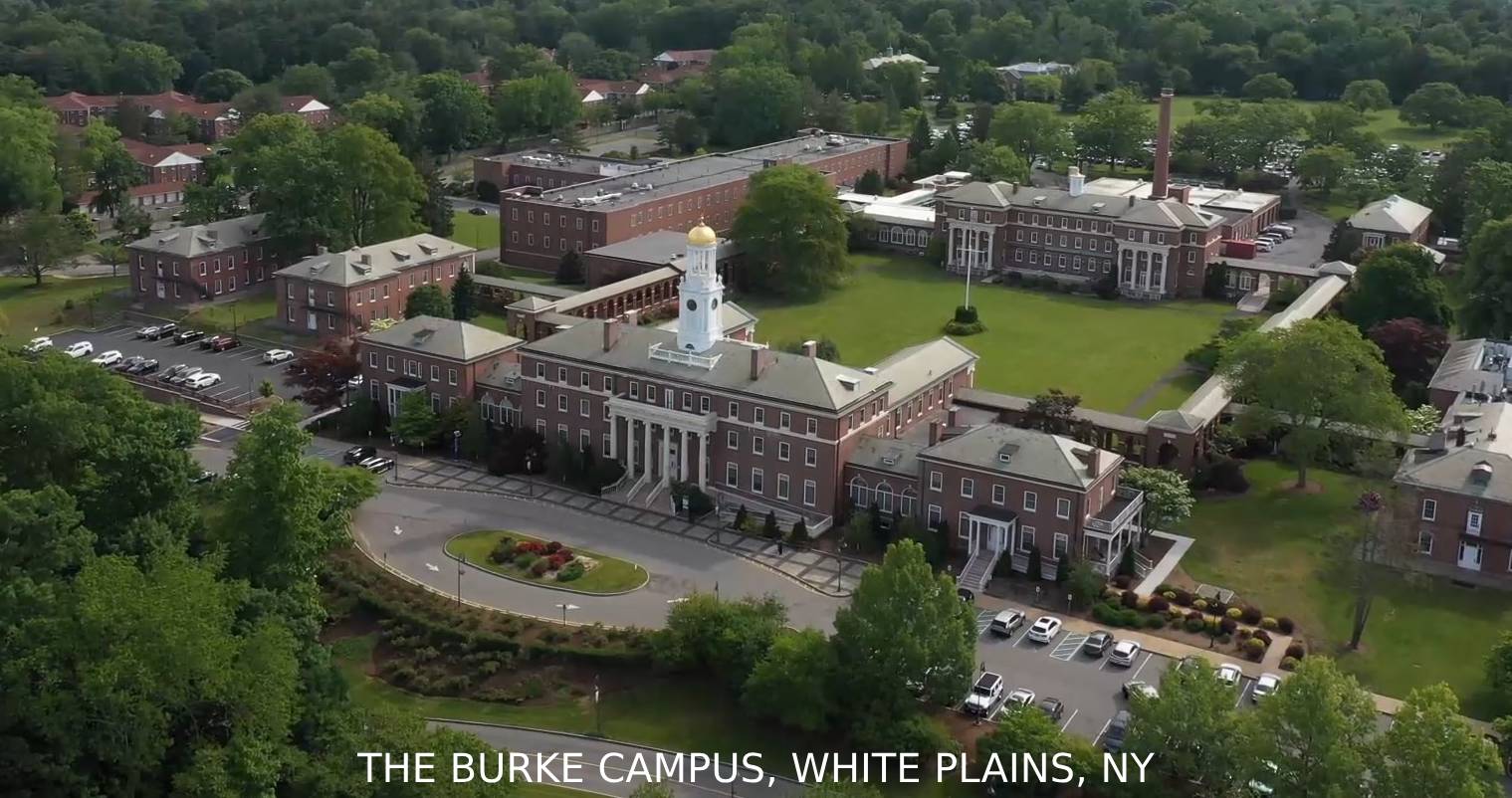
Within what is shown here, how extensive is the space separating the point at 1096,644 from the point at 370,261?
4827 cm

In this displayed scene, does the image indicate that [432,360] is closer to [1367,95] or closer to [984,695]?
[984,695]

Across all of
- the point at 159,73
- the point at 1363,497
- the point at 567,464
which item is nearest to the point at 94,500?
the point at 567,464

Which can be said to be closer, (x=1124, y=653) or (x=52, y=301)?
(x=1124, y=653)

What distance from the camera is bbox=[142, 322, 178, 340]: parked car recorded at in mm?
78062

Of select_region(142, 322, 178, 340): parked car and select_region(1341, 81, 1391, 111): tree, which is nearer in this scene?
select_region(142, 322, 178, 340): parked car

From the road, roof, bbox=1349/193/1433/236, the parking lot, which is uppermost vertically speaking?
roof, bbox=1349/193/1433/236

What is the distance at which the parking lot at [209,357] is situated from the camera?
6975 centimetres

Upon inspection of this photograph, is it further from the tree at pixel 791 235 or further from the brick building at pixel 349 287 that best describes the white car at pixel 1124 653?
the brick building at pixel 349 287

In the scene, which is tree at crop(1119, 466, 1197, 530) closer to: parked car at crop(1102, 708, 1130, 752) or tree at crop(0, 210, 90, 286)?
parked car at crop(1102, 708, 1130, 752)

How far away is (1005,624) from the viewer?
4712 cm

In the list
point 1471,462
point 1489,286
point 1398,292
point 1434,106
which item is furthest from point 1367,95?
point 1471,462

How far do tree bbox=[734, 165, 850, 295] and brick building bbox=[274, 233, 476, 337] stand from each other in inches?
752

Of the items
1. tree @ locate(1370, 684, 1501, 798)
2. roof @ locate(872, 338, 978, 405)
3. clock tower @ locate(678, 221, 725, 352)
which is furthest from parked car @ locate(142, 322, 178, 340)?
tree @ locate(1370, 684, 1501, 798)

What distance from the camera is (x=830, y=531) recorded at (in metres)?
55.2
